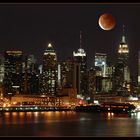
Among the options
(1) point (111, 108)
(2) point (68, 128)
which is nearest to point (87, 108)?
(1) point (111, 108)

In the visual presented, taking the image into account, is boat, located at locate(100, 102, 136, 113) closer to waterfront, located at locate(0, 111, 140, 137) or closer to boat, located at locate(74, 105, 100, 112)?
boat, located at locate(74, 105, 100, 112)

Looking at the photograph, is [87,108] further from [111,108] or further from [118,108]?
[118,108]

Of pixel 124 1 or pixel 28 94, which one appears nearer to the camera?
pixel 124 1

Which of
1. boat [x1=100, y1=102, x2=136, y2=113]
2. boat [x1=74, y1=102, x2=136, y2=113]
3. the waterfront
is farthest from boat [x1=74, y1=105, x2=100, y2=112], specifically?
the waterfront

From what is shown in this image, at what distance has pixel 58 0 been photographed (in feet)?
4.12

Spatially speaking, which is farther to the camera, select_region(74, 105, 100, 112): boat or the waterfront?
select_region(74, 105, 100, 112): boat

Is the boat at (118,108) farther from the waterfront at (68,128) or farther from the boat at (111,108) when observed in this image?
the waterfront at (68,128)

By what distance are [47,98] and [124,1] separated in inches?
2251

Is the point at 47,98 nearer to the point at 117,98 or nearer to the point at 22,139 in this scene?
the point at 117,98

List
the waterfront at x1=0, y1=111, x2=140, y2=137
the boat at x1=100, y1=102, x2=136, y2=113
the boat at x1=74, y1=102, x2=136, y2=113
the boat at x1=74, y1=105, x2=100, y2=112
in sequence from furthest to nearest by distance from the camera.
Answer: the boat at x1=74, y1=105, x2=100, y2=112 < the boat at x1=74, y1=102, x2=136, y2=113 < the boat at x1=100, y1=102, x2=136, y2=113 < the waterfront at x1=0, y1=111, x2=140, y2=137

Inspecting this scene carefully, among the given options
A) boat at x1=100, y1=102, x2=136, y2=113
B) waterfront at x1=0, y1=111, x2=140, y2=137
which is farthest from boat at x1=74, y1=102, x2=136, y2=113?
waterfront at x1=0, y1=111, x2=140, y2=137

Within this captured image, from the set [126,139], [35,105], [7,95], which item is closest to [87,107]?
[35,105]

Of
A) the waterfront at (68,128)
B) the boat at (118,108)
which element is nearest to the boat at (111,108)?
the boat at (118,108)

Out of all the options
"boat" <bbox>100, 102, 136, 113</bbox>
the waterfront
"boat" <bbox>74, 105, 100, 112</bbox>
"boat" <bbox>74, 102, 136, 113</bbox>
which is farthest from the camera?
"boat" <bbox>74, 105, 100, 112</bbox>
